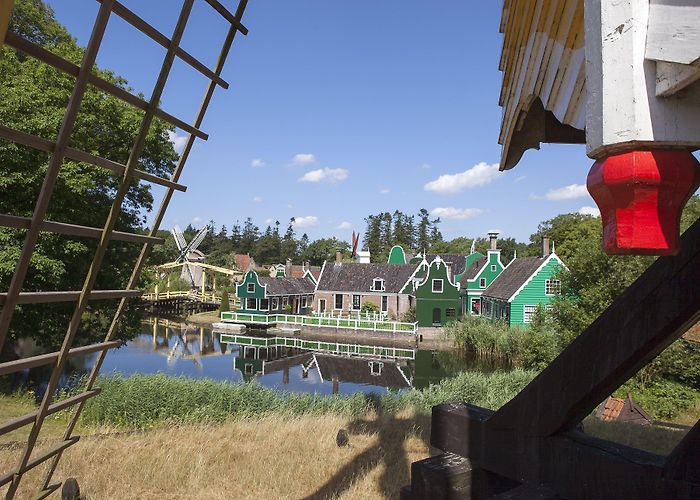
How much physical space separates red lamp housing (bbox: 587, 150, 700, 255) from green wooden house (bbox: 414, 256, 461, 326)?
33217mm

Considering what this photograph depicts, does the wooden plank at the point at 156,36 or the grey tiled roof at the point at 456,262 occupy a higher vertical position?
the grey tiled roof at the point at 456,262

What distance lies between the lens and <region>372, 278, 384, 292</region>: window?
3775 centimetres

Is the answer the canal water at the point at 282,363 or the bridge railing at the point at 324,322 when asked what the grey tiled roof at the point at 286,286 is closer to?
the bridge railing at the point at 324,322

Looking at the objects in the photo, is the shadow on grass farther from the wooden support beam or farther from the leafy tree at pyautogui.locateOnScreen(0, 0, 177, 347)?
the leafy tree at pyautogui.locateOnScreen(0, 0, 177, 347)

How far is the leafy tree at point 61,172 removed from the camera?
10.9 m

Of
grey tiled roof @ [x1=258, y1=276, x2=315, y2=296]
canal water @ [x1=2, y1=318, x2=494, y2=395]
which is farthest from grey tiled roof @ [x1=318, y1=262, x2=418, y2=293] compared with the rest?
canal water @ [x1=2, y1=318, x2=494, y2=395]

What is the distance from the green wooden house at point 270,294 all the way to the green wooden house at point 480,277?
14.0 m

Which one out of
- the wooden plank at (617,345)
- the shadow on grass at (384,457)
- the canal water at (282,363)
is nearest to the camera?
the wooden plank at (617,345)

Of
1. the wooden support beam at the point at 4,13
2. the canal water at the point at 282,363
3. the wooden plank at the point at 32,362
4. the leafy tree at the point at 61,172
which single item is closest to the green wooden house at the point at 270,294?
the canal water at the point at 282,363

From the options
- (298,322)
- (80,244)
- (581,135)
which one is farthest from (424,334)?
(581,135)

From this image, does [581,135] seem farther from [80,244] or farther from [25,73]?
[25,73]

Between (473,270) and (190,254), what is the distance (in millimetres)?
33688

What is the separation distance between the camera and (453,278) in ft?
136

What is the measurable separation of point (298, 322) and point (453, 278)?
13943 mm
